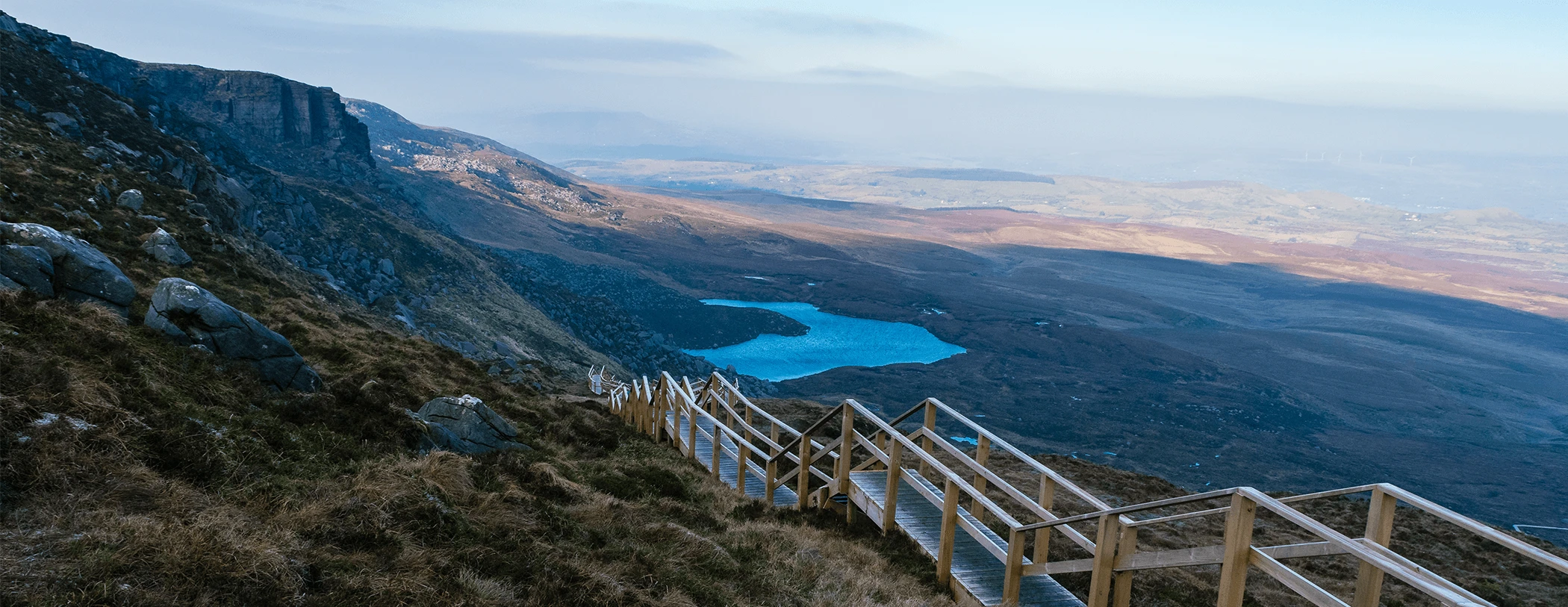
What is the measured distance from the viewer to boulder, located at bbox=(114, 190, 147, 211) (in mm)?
17875

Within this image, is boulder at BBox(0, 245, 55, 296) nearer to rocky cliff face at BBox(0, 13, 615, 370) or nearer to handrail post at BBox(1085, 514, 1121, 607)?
rocky cliff face at BBox(0, 13, 615, 370)

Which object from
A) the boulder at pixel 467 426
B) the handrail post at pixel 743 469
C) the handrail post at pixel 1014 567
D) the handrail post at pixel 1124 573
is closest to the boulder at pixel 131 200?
the boulder at pixel 467 426

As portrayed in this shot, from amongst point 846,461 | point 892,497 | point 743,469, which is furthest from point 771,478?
point 892,497

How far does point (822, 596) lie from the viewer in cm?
609

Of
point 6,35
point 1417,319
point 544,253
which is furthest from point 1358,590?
point 1417,319

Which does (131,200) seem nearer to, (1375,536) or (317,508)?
(317,508)

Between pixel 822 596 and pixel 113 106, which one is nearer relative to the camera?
pixel 822 596

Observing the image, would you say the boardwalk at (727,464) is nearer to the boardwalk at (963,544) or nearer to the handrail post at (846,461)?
the handrail post at (846,461)

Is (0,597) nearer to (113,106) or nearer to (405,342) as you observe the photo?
(405,342)

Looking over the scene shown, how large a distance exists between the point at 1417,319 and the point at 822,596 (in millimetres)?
167415

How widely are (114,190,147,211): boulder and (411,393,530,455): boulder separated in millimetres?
12846

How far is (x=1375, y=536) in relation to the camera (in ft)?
15.3

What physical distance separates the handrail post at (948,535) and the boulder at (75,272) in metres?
8.44

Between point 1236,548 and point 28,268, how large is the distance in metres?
10.8
